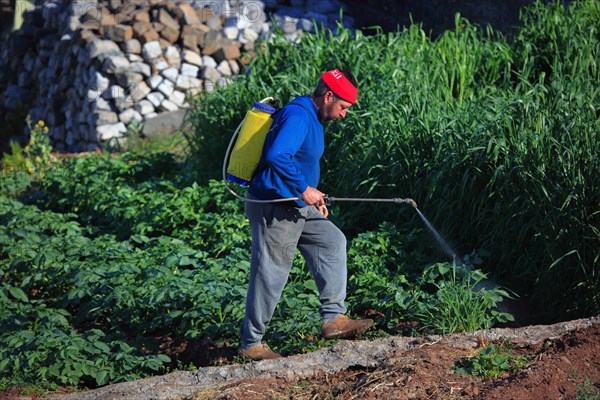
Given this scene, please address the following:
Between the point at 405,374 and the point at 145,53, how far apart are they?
823cm

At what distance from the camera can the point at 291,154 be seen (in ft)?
15.5

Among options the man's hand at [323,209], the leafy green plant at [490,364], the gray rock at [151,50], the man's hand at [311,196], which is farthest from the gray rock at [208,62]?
the leafy green plant at [490,364]

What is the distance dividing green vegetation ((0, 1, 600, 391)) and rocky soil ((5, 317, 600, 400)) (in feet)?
0.93

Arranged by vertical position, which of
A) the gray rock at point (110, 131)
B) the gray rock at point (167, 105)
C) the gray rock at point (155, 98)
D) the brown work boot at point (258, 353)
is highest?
the brown work boot at point (258, 353)

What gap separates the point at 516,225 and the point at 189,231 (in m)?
2.73

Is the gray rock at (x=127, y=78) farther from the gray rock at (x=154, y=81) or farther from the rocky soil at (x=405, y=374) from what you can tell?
the rocky soil at (x=405, y=374)

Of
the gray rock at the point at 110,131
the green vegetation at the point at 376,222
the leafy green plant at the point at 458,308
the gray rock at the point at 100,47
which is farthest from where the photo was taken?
the gray rock at the point at 100,47

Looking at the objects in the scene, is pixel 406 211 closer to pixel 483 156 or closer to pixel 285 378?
Result: pixel 483 156

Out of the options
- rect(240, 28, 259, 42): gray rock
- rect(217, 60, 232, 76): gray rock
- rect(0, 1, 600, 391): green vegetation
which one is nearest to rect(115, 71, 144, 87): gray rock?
rect(217, 60, 232, 76): gray rock

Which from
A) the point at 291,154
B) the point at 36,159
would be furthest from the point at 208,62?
the point at 291,154

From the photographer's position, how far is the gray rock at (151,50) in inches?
464

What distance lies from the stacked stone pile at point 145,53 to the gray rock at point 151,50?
1 centimetres

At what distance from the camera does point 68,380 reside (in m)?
5.23

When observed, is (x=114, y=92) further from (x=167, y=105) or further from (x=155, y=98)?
(x=167, y=105)
